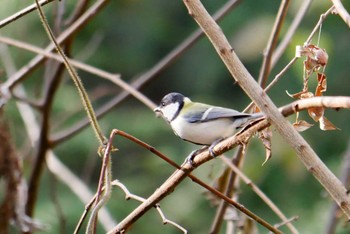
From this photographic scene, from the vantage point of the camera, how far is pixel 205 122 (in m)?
1.97

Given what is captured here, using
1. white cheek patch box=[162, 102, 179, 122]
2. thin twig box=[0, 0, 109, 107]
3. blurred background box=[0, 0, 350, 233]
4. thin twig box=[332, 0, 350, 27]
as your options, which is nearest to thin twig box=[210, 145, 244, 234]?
white cheek patch box=[162, 102, 179, 122]

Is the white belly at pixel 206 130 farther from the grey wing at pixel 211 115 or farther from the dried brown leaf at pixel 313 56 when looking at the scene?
the dried brown leaf at pixel 313 56

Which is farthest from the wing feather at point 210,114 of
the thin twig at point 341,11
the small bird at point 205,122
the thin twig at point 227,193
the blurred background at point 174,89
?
the blurred background at point 174,89

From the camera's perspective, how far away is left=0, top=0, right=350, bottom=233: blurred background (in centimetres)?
654

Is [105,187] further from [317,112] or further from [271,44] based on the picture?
[271,44]

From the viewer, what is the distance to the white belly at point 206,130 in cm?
184

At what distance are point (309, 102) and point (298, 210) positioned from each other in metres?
5.37

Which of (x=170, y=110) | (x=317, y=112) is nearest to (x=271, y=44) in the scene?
(x=170, y=110)

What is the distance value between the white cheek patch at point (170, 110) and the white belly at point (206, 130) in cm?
24

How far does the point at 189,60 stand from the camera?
973 cm

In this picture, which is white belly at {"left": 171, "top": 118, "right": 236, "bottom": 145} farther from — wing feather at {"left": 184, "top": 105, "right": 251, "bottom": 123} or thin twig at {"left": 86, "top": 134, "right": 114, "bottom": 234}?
thin twig at {"left": 86, "top": 134, "right": 114, "bottom": 234}

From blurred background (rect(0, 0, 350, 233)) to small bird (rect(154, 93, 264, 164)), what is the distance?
3036 millimetres

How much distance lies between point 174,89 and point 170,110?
23.0 feet

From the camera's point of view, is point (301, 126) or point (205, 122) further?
point (205, 122)
